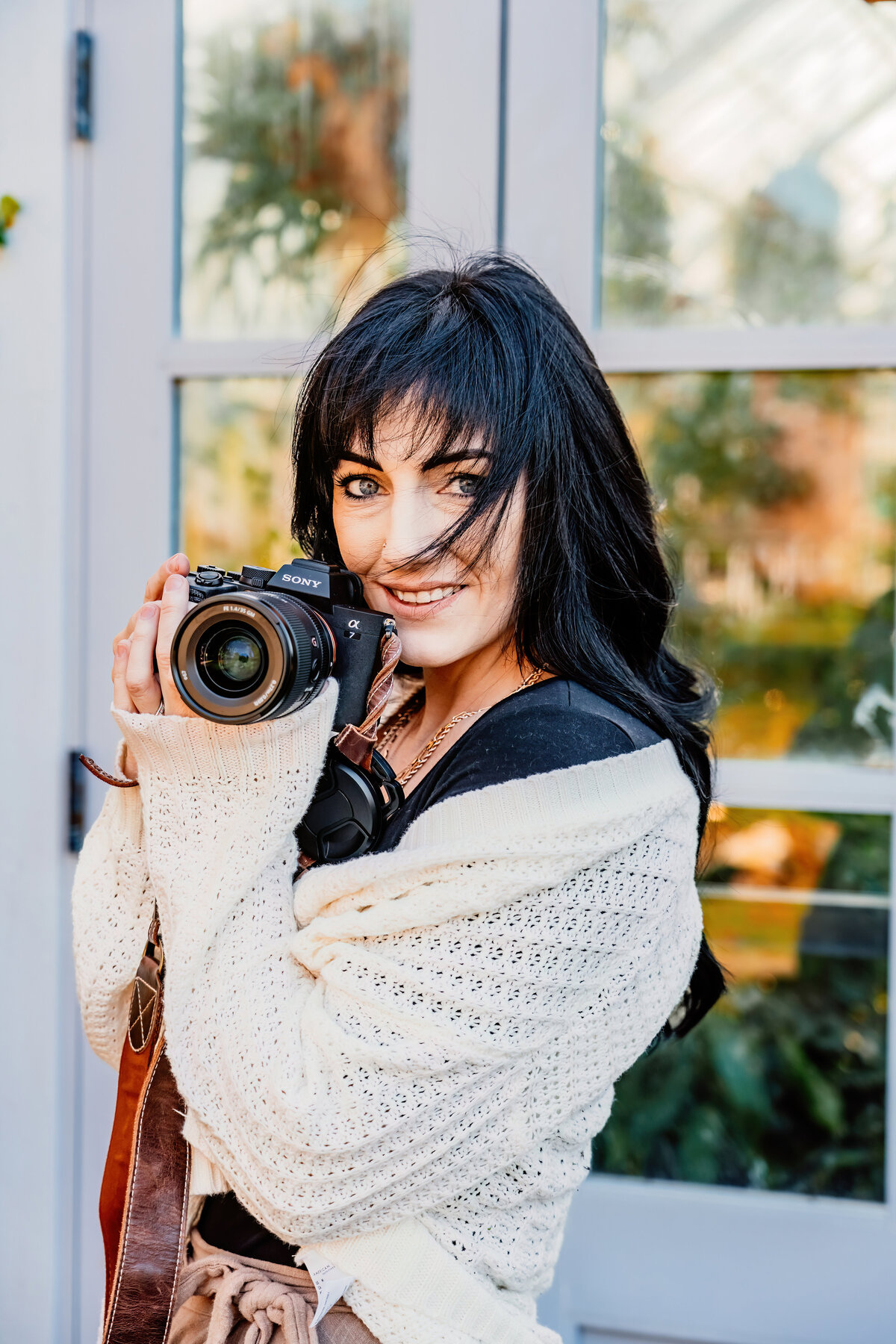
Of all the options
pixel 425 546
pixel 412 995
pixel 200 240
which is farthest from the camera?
pixel 200 240

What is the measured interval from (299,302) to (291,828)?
2.76ft

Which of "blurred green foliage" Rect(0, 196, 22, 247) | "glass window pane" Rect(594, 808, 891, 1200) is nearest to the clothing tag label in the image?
"glass window pane" Rect(594, 808, 891, 1200)

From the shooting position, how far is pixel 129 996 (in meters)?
0.86

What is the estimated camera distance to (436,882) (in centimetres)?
70

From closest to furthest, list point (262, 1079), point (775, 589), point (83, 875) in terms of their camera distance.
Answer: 1. point (262, 1079)
2. point (83, 875)
3. point (775, 589)

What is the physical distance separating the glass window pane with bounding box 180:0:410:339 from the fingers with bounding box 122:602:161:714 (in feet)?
2.21

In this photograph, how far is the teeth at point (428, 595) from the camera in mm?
810

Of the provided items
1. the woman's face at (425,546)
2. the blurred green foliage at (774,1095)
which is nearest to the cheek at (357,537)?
the woman's face at (425,546)

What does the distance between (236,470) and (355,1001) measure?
2.86 feet

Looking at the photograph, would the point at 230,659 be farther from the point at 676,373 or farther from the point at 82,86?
the point at 82,86

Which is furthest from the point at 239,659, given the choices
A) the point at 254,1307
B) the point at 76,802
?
the point at 76,802

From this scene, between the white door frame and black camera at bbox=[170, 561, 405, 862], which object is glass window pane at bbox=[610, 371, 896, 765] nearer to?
the white door frame

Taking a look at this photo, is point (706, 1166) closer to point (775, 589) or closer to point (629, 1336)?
point (629, 1336)

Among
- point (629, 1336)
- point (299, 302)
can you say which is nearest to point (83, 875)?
point (299, 302)
